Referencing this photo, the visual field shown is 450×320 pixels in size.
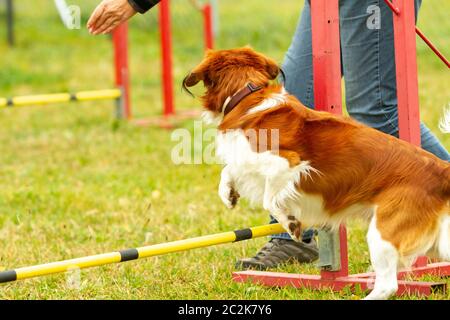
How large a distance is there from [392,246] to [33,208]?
2.99 m

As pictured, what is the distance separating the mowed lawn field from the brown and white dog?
0.36 metres

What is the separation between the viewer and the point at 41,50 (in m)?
13.8

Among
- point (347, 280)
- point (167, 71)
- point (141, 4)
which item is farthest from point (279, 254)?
point (167, 71)

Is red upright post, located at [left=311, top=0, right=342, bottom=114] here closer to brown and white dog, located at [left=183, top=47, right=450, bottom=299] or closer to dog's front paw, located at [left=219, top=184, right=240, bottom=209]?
brown and white dog, located at [left=183, top=47, right=450, bottom=299]

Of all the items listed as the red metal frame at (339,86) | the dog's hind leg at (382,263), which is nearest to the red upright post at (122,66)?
the red metal frame at (339,86)

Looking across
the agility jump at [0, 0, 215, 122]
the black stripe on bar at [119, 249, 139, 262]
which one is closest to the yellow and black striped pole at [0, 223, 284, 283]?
the black stripe on bar at [119, 249, 139, 262]

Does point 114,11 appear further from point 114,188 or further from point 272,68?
point 114,188

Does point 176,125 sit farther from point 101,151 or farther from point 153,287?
point 153,287

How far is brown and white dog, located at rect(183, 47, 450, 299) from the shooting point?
3379 mm

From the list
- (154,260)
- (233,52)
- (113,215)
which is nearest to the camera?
(233,52)

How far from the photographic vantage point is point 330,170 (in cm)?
347

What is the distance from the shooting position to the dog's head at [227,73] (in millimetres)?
3627

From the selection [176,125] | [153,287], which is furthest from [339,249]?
[176,125]

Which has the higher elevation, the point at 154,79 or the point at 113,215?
the point at 154,79
